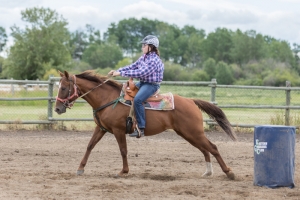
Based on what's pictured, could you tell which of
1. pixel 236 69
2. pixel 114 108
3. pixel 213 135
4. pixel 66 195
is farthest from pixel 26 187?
pixel 236 69

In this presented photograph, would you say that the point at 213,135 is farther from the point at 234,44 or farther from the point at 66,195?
the point at 234,44

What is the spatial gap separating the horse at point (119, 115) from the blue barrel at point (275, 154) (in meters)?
0.97

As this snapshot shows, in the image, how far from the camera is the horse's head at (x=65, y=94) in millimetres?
8766

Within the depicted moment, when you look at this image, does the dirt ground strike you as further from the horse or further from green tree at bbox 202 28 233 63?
green tree at bbox 202 28 233 63

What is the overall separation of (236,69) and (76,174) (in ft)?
197

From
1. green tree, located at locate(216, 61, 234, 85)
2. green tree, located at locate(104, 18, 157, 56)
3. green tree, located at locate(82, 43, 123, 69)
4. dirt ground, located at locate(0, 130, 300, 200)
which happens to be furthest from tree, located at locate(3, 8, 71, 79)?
green tree, located at locate(104, 18, 157, 56)

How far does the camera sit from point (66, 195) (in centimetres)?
696

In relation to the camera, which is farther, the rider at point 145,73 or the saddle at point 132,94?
the saddle at point 132,94

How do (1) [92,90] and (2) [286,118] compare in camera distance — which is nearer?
(1) [92,90]

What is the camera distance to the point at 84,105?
23.6 metres

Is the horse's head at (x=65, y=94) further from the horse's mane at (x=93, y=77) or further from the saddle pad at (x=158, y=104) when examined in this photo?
the saddle pad at (x=158, y=104)

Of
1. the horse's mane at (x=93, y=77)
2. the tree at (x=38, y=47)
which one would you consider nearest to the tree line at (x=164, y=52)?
the tree at (x=38, y=47)

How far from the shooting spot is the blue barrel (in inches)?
301

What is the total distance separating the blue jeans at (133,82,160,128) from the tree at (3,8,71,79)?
35003 mm
